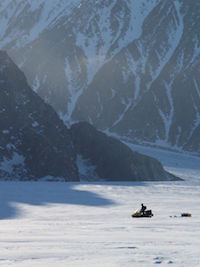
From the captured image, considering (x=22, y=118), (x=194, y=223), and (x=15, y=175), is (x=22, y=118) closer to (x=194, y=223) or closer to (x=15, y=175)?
(x=15, y=175)

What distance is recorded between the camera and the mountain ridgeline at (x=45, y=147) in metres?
119

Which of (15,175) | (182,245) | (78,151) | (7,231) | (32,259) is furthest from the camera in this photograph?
(78,151)

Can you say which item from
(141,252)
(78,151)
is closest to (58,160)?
(78,151)

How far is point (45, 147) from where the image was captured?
12400cm

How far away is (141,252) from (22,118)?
10606 centimetres

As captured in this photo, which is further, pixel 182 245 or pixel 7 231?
pixel 7 231

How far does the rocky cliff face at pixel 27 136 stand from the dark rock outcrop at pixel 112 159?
35.6 ft

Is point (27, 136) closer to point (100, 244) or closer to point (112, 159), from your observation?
point (112, 159)

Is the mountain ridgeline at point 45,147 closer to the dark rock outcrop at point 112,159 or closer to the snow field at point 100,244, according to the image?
the dark rock outcrop at point 112,159

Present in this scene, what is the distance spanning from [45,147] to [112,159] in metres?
21.0

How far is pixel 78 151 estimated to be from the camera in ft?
487

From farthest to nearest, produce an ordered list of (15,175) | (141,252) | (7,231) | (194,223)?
(15,175)
(194,223)
(7,231)
(141,252)

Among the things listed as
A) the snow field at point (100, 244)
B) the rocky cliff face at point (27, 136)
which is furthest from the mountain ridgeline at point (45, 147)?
the snow field at point (100, 244)

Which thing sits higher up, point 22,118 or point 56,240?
point 22,118
